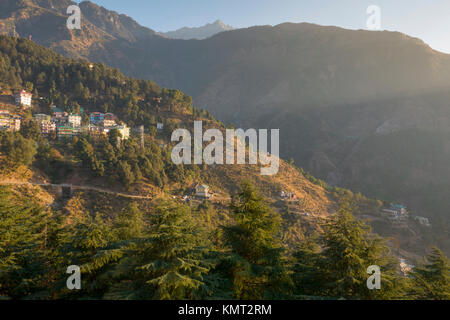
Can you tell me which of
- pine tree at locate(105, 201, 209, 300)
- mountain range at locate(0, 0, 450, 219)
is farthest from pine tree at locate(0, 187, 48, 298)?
mountain range at locate(0, 0, 450, 219)

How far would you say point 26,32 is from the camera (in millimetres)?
163500

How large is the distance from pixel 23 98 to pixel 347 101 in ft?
523

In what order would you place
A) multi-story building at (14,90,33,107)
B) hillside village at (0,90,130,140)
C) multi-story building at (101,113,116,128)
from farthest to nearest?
multi-story building at (101,113,116,128) < multi-story building at (14,90,33,107) < hillside village at (0,90,130,140)

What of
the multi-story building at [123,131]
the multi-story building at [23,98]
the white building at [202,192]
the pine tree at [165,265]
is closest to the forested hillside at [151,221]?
the pine tree at [165,265]

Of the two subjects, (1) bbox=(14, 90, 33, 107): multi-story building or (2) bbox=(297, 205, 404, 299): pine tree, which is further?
(1) bbox=(14, 90, 33, 107): multi-story building

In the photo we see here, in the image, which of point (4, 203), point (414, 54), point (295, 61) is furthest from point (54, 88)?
point (414, 54)

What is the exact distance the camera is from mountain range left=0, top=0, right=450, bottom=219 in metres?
86.6

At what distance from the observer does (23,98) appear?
47.4 m

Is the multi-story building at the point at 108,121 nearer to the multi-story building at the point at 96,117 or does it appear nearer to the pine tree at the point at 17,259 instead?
the multi-story building at the point at 96,117

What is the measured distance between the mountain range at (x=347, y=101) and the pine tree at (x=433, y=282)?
237 ft

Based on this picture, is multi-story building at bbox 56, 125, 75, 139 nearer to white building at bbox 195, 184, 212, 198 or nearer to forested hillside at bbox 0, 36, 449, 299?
forested hillside at bbox 0, 36, 449, 299

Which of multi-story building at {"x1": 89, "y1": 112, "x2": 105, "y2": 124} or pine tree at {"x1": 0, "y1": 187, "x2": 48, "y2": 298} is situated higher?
multi-story building at {"x1": 89, "y1": 112, "x2": 105, "y2": 124}

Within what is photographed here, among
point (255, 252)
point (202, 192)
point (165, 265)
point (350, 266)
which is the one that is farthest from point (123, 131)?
point (350, 266)

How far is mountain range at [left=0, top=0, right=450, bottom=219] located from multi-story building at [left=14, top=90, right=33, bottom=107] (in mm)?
95439
